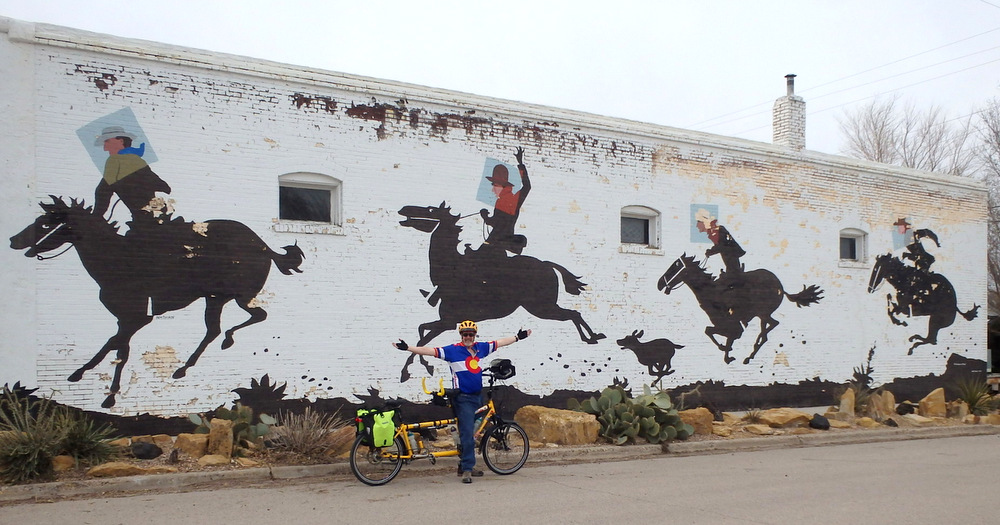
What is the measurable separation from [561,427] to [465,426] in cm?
260

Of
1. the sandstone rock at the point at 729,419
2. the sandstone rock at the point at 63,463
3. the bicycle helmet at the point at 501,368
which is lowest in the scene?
the sandstone rock at the point at 729,419

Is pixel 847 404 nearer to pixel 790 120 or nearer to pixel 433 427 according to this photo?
pixel 790 120

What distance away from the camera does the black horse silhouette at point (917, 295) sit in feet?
62.6

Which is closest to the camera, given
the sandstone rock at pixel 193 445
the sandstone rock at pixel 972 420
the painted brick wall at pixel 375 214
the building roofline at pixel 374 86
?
the sandstone rock at pixel 193 445

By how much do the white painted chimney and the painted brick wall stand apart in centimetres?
123

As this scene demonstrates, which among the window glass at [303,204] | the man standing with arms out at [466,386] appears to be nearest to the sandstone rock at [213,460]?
the man standing with arms out at [466,386]

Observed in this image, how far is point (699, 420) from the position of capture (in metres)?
13.5

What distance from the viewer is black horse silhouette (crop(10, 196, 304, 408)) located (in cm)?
1089

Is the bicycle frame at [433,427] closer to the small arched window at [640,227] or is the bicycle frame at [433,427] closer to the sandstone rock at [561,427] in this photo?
the sandstone rock at [561,427]

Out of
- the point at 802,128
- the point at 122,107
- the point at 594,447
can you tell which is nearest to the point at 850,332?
the point at 802,128

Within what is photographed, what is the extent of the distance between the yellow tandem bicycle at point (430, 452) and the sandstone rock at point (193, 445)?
6.14 feet

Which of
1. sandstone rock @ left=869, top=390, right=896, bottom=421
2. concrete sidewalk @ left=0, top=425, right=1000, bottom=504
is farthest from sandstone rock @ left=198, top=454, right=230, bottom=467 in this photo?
sandstone rock @ left=869, top=390, right=896, bottom=421

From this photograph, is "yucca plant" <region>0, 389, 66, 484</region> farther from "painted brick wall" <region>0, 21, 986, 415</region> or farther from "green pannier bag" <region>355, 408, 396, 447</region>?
"green pannier bag" <region>355, 408, 396, 447</region>

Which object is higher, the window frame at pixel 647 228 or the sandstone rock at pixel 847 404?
the window frame at pixel 647 228
